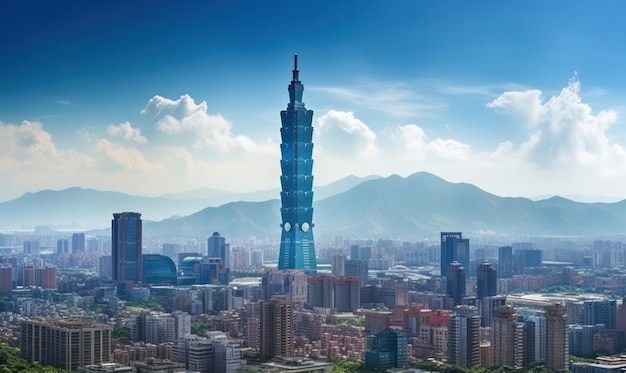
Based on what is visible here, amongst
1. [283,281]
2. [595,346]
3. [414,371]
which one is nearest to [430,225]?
[283,281]

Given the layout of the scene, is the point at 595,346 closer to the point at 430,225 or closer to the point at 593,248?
the point at 593,248

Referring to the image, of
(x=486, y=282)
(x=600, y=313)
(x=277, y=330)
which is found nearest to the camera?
(x=277, y=330)

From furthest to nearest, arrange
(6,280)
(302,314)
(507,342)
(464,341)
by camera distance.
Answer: (6,280) < (302,314) < (464,341) < (507,342)

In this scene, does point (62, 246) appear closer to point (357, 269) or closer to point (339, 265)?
point (339, 265)

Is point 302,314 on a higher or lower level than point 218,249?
lower

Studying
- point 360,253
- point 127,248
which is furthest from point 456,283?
point 360,253

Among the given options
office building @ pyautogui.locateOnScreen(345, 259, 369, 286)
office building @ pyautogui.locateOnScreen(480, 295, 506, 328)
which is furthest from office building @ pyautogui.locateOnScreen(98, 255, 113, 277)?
office building @ pyautogui.locateOnScreen(480, 295, 506, 328)

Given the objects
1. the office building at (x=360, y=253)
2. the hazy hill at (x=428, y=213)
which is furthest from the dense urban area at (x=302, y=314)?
the hazy hill at (x=428, y=213)
